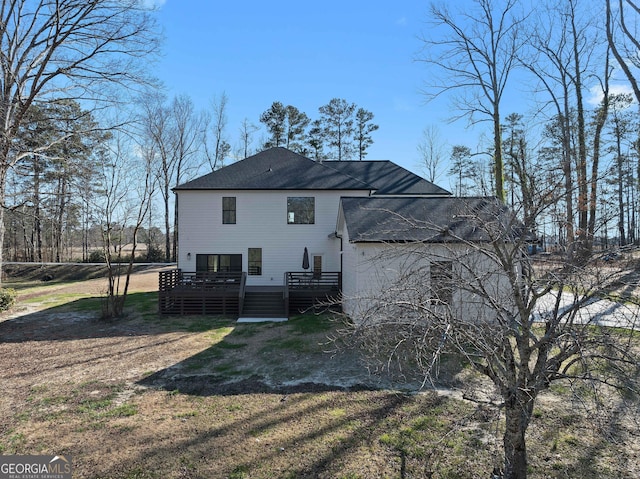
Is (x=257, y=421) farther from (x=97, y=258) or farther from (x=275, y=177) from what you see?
(x=97, y=258)

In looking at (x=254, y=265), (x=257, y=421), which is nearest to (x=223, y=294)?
(x=254, y=265)

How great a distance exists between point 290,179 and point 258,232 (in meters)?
3.10

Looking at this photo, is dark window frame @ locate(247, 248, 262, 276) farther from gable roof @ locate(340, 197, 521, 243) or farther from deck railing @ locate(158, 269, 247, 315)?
gable roof @ locate(340, 197, 521, 243)

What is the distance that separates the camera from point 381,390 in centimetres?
698

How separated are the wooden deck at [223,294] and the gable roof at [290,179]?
4396 mm

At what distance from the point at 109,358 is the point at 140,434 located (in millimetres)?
4834

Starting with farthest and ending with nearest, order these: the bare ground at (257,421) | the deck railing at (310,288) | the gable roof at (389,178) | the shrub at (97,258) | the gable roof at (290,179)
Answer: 1. the shrub at (97,258)
2. the gable roof at (389,178)
3. the gable roof at (290,179)
4. the deck railing at (310,288)
5. the bare ground at (257,421)

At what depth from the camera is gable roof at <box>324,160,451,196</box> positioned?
2003 centimetres

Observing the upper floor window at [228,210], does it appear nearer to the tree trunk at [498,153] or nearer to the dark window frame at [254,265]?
the dark window frame at [254,265]

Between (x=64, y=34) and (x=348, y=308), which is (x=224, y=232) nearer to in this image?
(x=348, y=308)

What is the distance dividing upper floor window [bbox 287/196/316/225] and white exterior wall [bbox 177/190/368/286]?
0.69 feet

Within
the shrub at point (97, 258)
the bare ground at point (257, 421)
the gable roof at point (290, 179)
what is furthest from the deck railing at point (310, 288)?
the shrub at point (97, 258)

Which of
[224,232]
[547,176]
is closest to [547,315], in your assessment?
[547,176]

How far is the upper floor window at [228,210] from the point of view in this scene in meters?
17.1
